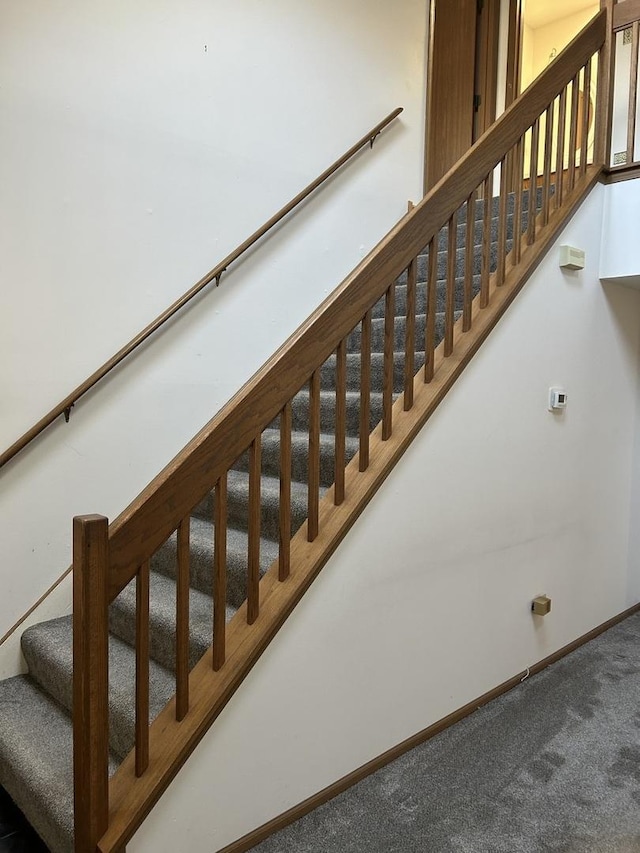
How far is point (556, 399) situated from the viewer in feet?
9.20

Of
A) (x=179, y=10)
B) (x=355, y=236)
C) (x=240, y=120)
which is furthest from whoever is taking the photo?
(x=355, y=236)

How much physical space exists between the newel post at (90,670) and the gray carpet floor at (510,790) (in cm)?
59

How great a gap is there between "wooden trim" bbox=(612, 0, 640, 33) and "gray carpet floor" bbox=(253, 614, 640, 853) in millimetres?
3079

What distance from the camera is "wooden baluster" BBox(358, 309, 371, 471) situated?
1950 mm

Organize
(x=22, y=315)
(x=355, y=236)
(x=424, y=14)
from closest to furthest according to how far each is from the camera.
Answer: (x=22, y=315) → (x=355, y=236) → (x=424, y=14)

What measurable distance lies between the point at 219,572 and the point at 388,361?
86 centimetres

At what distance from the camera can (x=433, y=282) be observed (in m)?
2.13

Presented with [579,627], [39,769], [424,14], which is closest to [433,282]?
[39,769]

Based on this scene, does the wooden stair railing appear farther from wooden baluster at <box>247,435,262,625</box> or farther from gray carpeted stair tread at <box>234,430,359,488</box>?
gray carpeted stair tread at <box>234,430,359,488</box>

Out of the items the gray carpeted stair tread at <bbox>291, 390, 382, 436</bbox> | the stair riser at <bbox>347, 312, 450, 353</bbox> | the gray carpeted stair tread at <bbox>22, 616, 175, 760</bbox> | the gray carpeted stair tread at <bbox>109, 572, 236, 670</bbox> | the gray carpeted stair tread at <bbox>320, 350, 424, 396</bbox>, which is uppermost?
the stair riser at <bbox>347, 312, 450, 353</bbox>

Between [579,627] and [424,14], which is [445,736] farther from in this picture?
[424,14]

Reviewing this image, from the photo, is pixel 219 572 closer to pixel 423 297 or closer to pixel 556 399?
pixel 556 399

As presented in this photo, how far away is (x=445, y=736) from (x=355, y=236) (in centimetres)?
251

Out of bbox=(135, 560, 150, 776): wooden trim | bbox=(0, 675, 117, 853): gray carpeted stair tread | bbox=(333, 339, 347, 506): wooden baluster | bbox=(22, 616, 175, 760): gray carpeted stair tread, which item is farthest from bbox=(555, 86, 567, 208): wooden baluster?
bbox=(0, 675, 117, 853): gray carpeted stair tread
